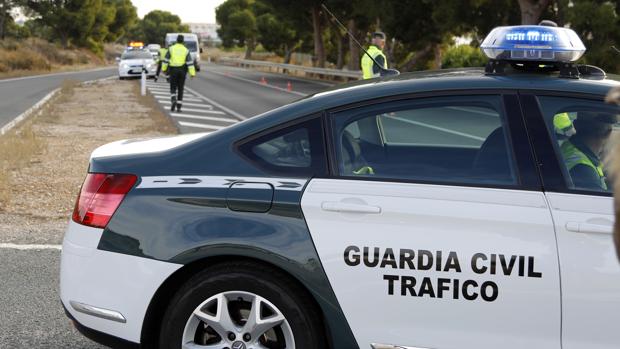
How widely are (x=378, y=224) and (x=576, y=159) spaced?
839mm

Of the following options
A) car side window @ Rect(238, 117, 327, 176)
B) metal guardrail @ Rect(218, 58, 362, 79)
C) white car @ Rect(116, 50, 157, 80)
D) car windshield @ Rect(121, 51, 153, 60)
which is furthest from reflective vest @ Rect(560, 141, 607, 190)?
car windshield @ Rect(121, 51, 153, 60)

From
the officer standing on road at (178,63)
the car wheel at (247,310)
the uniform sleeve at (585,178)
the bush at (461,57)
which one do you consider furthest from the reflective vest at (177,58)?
the bush at (461,57)

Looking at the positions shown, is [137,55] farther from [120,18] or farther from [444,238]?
[120,18]

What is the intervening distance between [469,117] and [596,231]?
0.71 metres

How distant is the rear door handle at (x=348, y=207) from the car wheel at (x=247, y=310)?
33 centimetres

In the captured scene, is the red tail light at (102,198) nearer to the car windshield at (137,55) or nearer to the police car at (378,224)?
the police car at (378,224)

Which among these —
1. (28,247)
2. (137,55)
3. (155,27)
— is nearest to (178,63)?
(28,247)

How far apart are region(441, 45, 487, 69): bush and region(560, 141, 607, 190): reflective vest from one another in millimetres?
31051

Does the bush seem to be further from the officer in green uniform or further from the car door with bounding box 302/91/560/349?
the car door with bounding box 302/91/560/349

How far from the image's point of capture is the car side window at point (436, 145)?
328 cm

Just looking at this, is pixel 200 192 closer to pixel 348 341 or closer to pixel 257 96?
pixel 348 341

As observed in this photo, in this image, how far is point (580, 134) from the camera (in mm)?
3412

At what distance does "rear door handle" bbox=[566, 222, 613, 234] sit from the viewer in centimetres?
303

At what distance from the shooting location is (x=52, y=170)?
9977 mm
